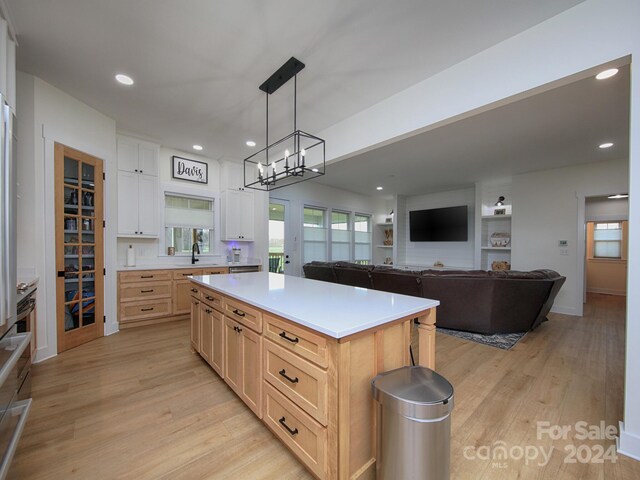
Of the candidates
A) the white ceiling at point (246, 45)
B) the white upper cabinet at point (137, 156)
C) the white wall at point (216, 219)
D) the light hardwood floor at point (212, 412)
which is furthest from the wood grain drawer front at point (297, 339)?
the white upper cabinet at point (137, 156)

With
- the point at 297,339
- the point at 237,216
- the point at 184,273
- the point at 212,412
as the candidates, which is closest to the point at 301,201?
the point at 237,216

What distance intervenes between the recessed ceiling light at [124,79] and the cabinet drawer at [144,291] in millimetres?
2591

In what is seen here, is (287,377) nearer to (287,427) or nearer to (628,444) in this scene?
(287,427)

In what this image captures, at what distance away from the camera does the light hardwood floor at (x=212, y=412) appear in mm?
1466

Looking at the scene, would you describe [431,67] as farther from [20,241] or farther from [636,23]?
[20,241]

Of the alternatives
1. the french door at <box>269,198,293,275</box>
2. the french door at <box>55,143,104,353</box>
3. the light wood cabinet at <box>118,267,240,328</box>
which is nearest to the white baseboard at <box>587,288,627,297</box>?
the french door at <box>269,198,293,275</box>

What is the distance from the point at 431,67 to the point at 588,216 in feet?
19.1

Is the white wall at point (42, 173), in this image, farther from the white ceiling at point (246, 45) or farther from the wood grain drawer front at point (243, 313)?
the wood grain drawer front at point (243, 313)

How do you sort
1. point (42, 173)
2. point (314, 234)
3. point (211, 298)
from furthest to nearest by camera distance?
point (314, 234), point (42, 173), point (211, 298)

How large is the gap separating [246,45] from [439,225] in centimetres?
623

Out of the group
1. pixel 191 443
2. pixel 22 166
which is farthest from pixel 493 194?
pixel 22 166

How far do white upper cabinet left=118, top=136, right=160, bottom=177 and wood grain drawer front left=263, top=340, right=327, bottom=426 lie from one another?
149 inches

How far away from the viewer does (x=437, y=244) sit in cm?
718

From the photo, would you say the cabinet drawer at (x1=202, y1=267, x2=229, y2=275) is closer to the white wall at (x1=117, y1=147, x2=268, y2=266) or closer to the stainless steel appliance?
the white wall at (x1=117, y1=147, x2=268, y2=266)
